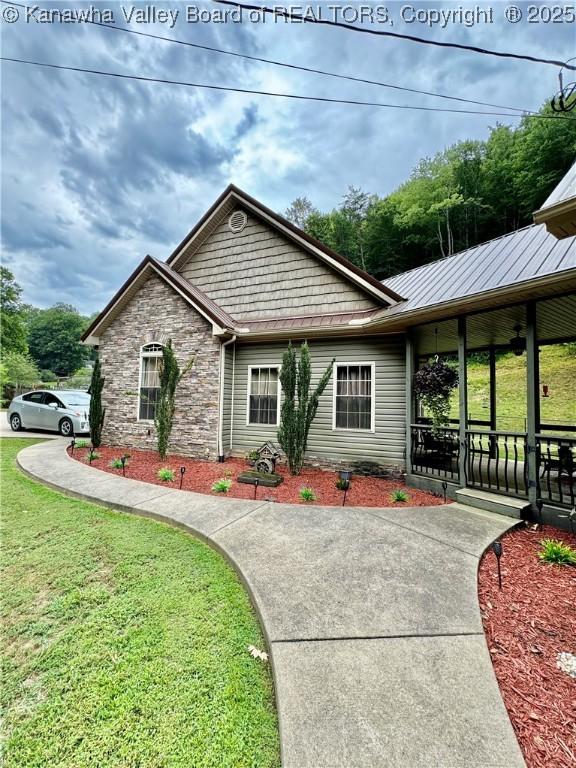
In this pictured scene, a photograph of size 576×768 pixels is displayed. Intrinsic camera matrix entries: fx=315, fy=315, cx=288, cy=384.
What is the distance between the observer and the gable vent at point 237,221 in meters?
9.30

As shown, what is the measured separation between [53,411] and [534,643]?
13526mm

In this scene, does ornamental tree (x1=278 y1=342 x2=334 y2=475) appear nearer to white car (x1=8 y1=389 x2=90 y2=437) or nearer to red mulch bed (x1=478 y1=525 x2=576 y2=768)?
red mulch bed (x1=478 y1=525 x2=576 y2=768)

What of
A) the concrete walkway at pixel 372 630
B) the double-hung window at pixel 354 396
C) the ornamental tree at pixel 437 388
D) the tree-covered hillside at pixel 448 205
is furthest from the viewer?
the tree-covered hillside at pixel 448 205

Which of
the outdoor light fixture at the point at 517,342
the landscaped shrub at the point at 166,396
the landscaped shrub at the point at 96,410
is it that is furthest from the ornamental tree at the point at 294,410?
the landscaped shrub at the point at 96,410

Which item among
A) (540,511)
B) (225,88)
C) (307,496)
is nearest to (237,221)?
(225,88)

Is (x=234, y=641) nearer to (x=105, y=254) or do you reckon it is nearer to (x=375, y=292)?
(x=375, y=292)

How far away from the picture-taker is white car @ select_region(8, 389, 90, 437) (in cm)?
1095

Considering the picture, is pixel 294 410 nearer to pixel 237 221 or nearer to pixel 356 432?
pixel 356 432

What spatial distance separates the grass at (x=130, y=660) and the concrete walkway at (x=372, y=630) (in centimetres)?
21

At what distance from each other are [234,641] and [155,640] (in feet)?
1.78

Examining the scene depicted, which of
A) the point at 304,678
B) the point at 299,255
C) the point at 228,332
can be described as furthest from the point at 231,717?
the point at 299,255

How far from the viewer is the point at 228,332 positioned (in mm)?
7906

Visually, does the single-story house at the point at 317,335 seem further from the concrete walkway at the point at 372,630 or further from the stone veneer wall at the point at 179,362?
the concrete walkway at the point at 372,630

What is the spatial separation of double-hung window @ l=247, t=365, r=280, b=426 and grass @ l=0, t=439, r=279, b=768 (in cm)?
473
